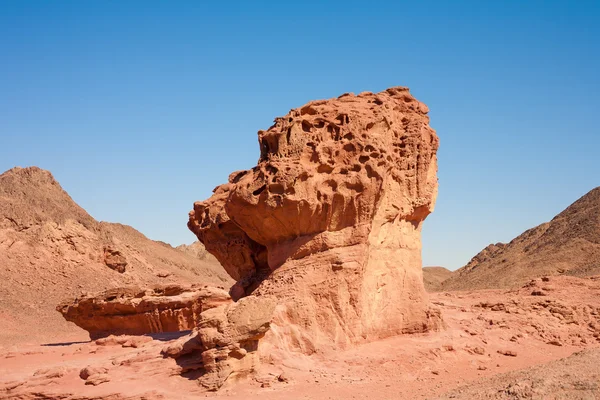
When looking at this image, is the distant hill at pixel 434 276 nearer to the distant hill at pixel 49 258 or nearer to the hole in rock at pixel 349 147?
the distant hill at pixel 49 258

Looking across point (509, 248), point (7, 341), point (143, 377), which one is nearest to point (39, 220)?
point (7, 341)

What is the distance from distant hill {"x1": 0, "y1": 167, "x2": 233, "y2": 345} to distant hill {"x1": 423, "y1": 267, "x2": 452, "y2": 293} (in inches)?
693

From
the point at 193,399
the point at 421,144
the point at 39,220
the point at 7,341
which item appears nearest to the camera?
the point at 193,399

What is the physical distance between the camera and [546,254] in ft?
142

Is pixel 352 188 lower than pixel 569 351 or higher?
higher

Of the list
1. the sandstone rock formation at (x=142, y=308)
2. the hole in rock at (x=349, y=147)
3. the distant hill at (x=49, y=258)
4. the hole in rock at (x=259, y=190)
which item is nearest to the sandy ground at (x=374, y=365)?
the sandstone rock formation at (x=142, y=308)

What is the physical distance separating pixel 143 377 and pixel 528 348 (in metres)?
8.95

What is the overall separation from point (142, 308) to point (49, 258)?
25288 millimetres

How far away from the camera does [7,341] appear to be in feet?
96.9

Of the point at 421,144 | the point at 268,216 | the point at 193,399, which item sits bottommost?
the point at 193,399

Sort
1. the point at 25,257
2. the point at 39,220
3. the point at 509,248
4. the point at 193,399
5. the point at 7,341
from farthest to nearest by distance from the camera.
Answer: the point at 509,248, the point at 39,220, the point at 25,257, the point at 7,341, the point at 193,399

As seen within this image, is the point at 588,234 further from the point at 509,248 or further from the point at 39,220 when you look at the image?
the point at 39,220

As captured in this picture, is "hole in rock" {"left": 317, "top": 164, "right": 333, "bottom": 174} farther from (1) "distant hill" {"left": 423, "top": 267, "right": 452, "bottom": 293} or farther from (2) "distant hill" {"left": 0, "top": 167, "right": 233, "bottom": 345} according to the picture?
(1) "distant hill" {"left": 423, "top": 267, "right": 452, "bottom": 293}

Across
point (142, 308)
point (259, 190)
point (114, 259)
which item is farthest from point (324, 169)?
point (114, 259)
